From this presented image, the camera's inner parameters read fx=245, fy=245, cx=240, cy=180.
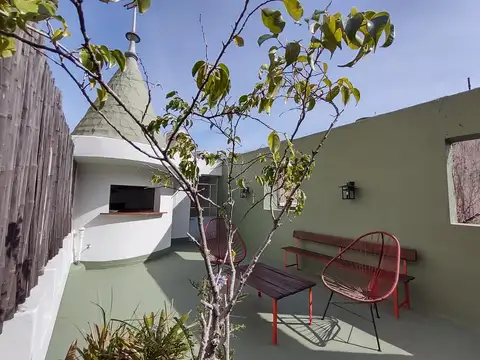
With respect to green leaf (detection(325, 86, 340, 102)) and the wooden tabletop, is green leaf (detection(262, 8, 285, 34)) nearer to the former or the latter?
green leaf (detection(325, 86, 340, 102))

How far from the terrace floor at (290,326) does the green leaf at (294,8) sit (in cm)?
270

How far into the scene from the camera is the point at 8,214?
131 cm

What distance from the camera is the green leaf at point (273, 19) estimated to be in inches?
28.4

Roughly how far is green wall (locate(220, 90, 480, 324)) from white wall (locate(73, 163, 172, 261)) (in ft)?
12.3

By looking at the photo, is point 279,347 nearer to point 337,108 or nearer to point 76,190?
point 337,108

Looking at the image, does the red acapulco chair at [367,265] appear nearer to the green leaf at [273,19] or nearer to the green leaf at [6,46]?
the green leaf at [273,19]

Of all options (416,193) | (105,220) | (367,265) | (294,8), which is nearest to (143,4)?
(294,8)

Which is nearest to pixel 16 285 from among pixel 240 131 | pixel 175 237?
→ pixel 240 131

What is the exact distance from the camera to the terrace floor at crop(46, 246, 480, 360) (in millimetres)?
2447

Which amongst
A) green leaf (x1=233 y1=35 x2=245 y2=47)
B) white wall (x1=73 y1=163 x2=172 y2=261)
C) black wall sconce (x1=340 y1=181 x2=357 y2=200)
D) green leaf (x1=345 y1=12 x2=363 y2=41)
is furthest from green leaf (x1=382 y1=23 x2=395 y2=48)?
white wall (x1=73 y1=163 x2=172 y2=261)

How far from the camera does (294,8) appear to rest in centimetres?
69

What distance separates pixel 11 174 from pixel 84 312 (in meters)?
2.60

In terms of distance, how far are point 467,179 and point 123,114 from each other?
6.64m

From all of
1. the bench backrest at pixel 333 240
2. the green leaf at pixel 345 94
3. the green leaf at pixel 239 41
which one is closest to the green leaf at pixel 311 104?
the green leaf at pixel 345 94
